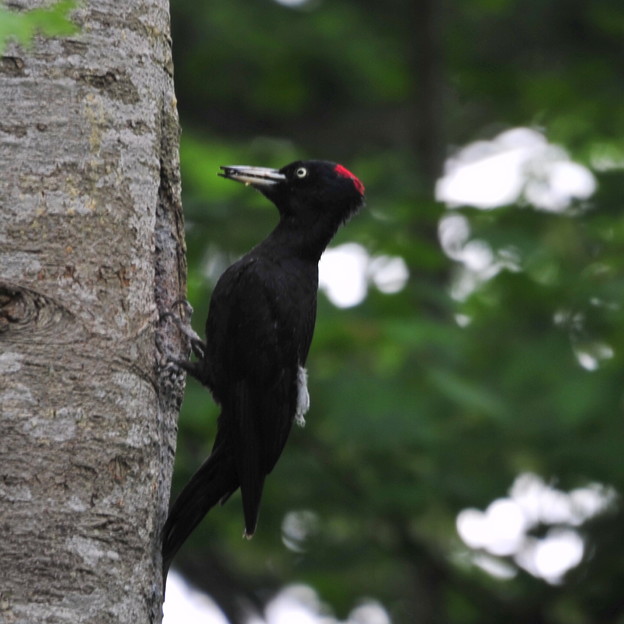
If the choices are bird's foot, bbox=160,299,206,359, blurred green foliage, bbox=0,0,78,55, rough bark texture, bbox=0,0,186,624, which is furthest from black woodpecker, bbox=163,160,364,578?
blurred green foliage, bbox=0,0,78,55

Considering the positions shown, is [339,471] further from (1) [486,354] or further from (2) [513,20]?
(2) [513,20]

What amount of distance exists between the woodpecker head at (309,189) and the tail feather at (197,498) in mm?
1245

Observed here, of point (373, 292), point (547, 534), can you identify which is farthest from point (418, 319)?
point (547, 534)

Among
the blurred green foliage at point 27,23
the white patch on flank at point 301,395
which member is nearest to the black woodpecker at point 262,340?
the white patch on flank at point 301,395

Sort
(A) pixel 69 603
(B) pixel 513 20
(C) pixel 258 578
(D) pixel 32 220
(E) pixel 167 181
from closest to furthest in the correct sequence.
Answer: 1. (A) pixel 69 603
2. (D) pixel 32 220
3. (E) pixel 167 181
4. (C) pixel 258 578
5. (B) pixel 513 20

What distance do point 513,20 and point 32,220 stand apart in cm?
611

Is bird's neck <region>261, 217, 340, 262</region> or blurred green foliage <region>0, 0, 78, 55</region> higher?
blurred green foliage <region>0, 0, 78, 55</region>

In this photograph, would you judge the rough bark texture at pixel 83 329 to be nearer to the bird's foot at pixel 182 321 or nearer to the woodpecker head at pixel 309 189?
the bird's foot at pixel 182 321

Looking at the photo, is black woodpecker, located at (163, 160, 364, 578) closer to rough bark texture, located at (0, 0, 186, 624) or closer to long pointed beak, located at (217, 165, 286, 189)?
long pointed beak, located at (217, 165, 286, 189)

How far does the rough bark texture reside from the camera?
9.20 feet

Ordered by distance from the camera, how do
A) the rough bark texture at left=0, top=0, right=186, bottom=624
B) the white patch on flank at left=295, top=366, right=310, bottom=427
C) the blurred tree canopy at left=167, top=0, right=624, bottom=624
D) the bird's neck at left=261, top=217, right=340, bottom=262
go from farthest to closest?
the blurred tree canopy at left=167, top=0, right=624, bottom=624 < the bird's neck at left=261, top=217, right=340, bottom=262 < the white patch on flank at left=295, top=366, right=310, bottom=427 < the rough bark texture at left=0, top=0, right=186, bottom=624

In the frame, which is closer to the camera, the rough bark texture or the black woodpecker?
the rough bark texture

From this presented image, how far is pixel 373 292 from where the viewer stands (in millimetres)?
6027

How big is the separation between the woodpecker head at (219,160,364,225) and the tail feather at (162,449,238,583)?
125 cm
